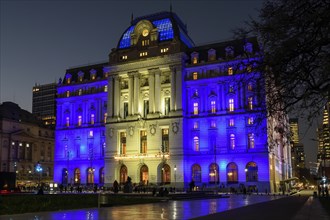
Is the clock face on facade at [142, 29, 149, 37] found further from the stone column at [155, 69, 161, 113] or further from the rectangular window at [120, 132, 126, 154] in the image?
the rectangular window at [120, 132, 126, 154]

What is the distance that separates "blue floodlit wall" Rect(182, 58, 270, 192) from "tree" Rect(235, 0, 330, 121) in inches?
2734

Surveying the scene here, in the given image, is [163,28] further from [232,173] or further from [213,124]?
[232,173]

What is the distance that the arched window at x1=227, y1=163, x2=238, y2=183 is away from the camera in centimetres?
9145

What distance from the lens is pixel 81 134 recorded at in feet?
370

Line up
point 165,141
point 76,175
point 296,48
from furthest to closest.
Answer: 1. point 76,175
2. point 165,141
3. point 296,48

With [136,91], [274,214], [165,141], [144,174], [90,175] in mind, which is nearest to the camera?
[274,214]

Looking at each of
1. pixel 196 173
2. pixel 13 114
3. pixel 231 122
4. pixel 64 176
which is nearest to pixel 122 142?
pixel 196 173

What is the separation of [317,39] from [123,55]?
9214 cm

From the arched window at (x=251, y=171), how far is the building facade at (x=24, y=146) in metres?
68.6

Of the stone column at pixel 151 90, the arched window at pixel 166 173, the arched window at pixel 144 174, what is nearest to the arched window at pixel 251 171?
the arched window at pixel 166 173

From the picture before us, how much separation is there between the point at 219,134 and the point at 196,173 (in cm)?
1029

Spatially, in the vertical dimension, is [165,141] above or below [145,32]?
below

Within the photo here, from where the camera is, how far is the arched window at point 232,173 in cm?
9145

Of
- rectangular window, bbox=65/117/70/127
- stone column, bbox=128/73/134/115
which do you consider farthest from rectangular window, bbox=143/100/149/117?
rectangular window, bbox=65/117/70/127
